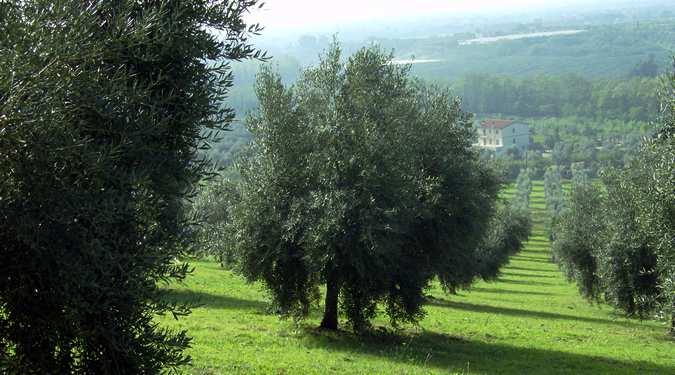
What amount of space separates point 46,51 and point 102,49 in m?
1.19

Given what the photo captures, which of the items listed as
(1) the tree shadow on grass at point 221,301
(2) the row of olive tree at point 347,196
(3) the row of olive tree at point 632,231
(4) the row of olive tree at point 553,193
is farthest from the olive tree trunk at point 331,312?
(4) the row of olive tree at point 553,193

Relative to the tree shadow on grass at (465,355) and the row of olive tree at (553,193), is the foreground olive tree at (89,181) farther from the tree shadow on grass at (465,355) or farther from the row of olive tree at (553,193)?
the row of olive tree at (553,193)

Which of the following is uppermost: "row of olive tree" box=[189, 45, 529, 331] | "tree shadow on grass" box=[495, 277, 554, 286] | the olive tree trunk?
"row of olive tree" box=[189, 45, 529, 331]

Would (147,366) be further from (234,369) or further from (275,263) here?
(275,263)

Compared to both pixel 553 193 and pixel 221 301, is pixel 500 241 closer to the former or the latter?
pixel 221 301

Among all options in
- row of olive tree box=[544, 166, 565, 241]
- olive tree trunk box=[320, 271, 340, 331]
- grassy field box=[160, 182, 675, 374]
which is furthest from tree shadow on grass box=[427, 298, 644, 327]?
row of olive tree box=[544, 166, 565, 241]

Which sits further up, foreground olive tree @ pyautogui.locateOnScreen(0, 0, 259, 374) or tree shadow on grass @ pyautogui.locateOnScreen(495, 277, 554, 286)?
foreground olive tree @ pyautogui.locateOnScreen(0, 0, 259, 374)

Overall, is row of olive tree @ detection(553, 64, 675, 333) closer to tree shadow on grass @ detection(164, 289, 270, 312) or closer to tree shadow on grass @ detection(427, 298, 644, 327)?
tree shadow on grass @ detection(427, 298, 644, 327)

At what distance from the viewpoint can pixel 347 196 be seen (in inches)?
985

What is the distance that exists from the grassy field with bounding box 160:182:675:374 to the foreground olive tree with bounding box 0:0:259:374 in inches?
76.2

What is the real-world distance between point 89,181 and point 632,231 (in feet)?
116

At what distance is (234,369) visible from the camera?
17.5 meters

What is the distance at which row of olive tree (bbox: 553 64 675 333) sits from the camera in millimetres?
21297

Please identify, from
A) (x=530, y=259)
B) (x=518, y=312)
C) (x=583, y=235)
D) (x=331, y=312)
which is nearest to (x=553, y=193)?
(x=530, y=259)
